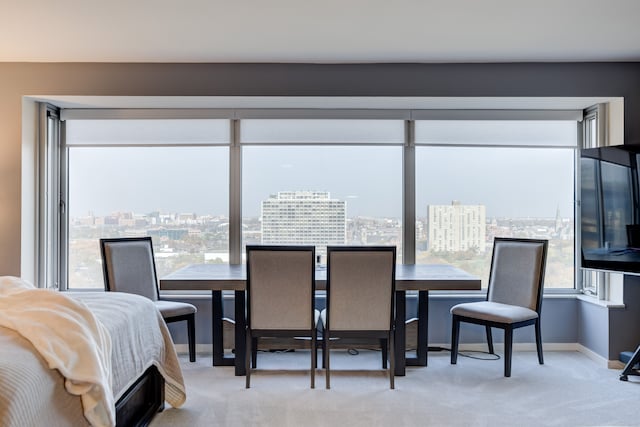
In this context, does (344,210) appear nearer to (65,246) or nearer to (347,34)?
(347,34)

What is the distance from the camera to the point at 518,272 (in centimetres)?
386

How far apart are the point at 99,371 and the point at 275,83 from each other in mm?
2686

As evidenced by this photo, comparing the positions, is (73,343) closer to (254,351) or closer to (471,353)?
(254,351)

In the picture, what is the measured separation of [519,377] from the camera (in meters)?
3.43

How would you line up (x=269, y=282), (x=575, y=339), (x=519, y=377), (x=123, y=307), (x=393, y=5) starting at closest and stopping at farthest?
(x=123, y=307), (x=393, y=5), (x=269, y=282), (x=519, y=377), (x=575, y=339)

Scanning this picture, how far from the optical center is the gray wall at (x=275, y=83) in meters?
3.70

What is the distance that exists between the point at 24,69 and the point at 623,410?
16.5 ft

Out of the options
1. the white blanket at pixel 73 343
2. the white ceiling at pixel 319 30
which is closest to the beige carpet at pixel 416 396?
the white blanket at pixel 73 343

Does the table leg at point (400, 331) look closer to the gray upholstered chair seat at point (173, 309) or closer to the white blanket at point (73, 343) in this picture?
the gray upholstered chair seat at point (173, 309)

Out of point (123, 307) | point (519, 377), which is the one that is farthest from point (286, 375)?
point (519, 377)

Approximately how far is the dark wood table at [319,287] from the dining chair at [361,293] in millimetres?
143

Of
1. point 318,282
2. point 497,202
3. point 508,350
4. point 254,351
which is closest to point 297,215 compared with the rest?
point 318,282

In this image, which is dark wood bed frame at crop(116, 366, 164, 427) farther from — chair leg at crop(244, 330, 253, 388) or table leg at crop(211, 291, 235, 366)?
table leg at crop(211, 291, 235, 366)

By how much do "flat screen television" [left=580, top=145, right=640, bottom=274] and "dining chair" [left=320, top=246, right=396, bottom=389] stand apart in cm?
177
